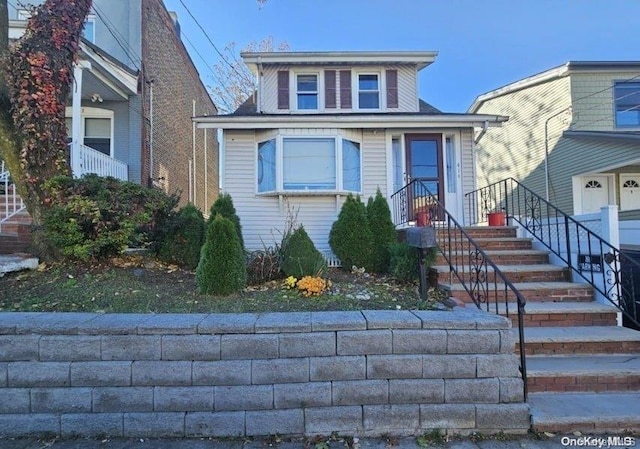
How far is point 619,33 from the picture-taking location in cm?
1487

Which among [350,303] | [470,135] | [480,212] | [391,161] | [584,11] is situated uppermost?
[584,11]

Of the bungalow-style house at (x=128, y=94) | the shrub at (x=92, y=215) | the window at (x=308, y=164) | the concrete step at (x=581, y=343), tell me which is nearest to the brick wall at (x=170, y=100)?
the bungalow-style house at (x=128, y=94)

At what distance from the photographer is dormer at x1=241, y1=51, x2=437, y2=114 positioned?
975 centimetres

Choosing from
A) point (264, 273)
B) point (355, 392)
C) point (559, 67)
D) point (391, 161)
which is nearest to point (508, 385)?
point (355, 392)

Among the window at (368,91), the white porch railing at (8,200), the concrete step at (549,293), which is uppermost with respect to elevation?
the window at (368,91)

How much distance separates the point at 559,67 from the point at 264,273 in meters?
12.9

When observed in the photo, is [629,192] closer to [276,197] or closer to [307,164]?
[307,164]

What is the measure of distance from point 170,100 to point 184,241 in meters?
8.42

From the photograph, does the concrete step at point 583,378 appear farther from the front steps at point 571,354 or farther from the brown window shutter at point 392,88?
the brown window shutter at point 392,88

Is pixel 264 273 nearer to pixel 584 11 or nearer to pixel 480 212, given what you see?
pixel 480 212

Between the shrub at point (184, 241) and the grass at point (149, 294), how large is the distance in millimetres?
315

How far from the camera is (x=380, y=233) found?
20.8ft

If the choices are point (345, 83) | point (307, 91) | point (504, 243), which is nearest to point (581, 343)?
point (504, 243)

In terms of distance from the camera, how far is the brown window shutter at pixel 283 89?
32.3ft
